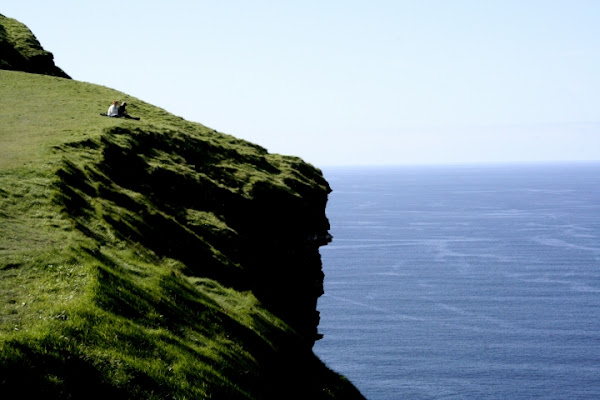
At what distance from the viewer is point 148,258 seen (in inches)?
989

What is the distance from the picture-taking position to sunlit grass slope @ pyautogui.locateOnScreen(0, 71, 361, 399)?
15.3 metres

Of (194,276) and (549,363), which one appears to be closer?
(194,276)

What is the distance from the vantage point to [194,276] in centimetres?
2683

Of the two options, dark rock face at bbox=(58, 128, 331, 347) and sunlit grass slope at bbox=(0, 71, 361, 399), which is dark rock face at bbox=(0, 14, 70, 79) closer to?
sunlit grass slope at bbox=(0, 71, 361, 399)

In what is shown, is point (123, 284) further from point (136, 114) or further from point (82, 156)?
point (136, 114)

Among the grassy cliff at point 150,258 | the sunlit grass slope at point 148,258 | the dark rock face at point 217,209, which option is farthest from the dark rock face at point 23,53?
the dark rock face at point 217,209

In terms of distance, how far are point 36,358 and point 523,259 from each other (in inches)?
6623

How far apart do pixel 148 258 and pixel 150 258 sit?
0.30 meters

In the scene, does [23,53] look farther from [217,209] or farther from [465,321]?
A: [465,321]

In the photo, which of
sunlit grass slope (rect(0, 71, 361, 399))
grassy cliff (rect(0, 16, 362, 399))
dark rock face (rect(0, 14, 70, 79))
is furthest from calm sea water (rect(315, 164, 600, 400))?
dark rock face (rect(0, 14, 70, 79))

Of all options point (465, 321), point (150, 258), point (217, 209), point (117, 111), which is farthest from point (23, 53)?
point (465, 321)

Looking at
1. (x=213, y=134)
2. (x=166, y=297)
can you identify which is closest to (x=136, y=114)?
(x=213, y=134)

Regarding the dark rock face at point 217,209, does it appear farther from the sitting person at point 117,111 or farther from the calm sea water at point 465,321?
the calm sea water at point 465,321

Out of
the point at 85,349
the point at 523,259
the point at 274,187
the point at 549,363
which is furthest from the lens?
the point at 523,259
